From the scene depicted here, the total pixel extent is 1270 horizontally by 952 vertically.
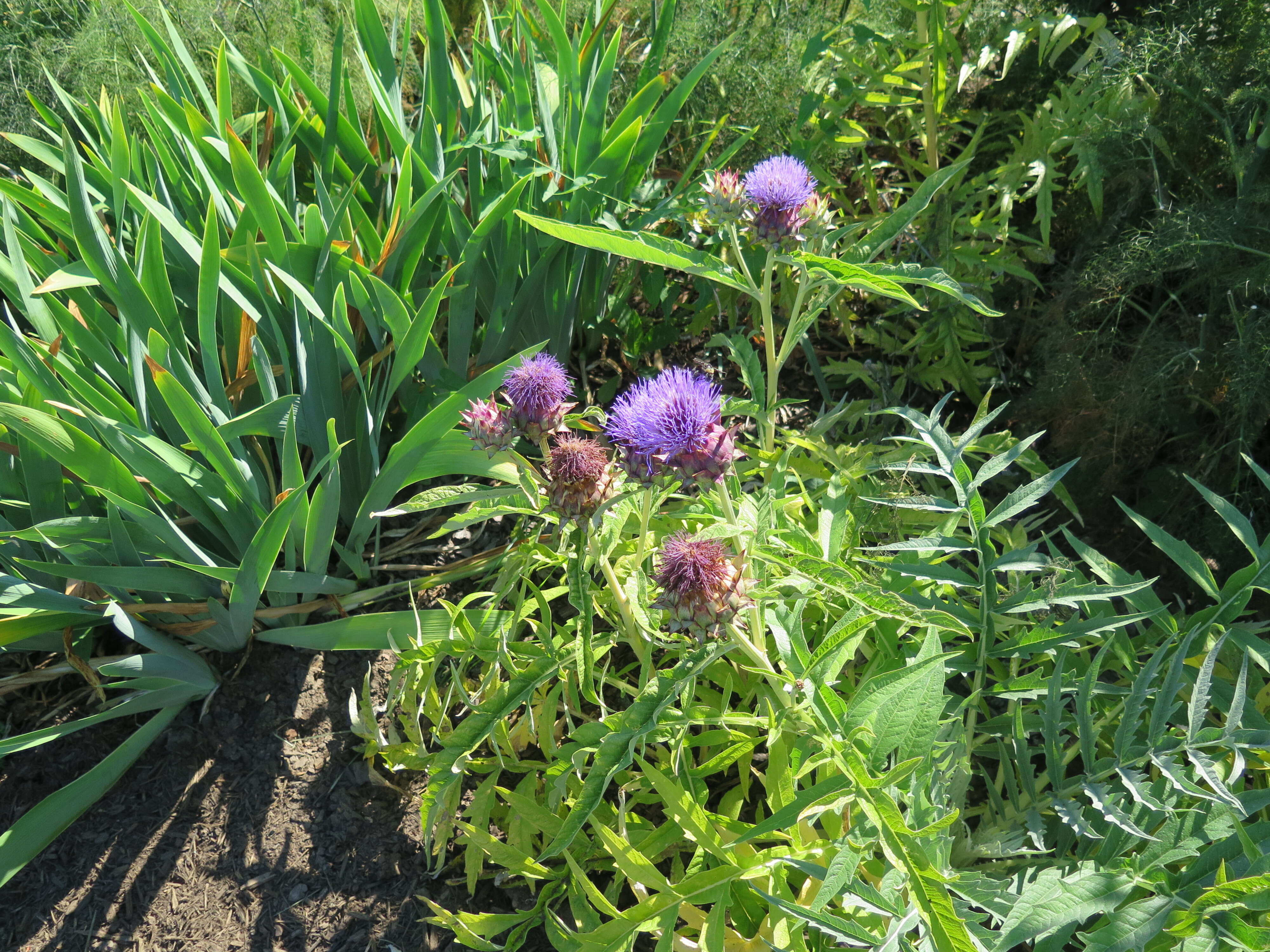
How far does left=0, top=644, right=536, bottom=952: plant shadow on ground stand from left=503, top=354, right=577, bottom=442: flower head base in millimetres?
817

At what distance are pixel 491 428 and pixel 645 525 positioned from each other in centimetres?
26

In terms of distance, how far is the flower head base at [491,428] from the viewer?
1235 mm

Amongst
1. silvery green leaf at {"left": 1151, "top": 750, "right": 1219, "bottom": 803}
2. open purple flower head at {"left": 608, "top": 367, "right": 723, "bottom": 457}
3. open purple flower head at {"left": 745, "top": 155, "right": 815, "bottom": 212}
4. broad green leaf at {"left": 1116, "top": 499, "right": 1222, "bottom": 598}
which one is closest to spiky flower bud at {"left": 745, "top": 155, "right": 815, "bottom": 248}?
open purple flower head at {"left": 745, "top": 155, "right": 815, "bottom": 212}

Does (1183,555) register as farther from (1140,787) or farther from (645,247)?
(645,247)

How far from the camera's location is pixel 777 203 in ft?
4.50

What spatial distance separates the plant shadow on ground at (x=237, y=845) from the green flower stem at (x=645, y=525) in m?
0.72

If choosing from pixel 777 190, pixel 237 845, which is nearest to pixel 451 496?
pixel 777 190

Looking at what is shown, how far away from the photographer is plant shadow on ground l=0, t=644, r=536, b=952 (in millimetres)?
1485

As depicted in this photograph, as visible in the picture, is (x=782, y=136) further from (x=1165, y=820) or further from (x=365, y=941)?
(x=365, y=941)

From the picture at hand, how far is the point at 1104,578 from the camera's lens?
52.5 inches

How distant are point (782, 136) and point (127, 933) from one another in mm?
2287

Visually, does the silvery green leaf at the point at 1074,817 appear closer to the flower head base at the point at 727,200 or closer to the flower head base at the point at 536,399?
the flower head base at the point at 536,399

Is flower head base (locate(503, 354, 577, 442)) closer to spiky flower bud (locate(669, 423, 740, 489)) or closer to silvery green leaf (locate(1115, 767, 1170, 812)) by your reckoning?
spiky flower bud (locate(669, 423, 740, 489))

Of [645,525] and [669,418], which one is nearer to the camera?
[669,418]
